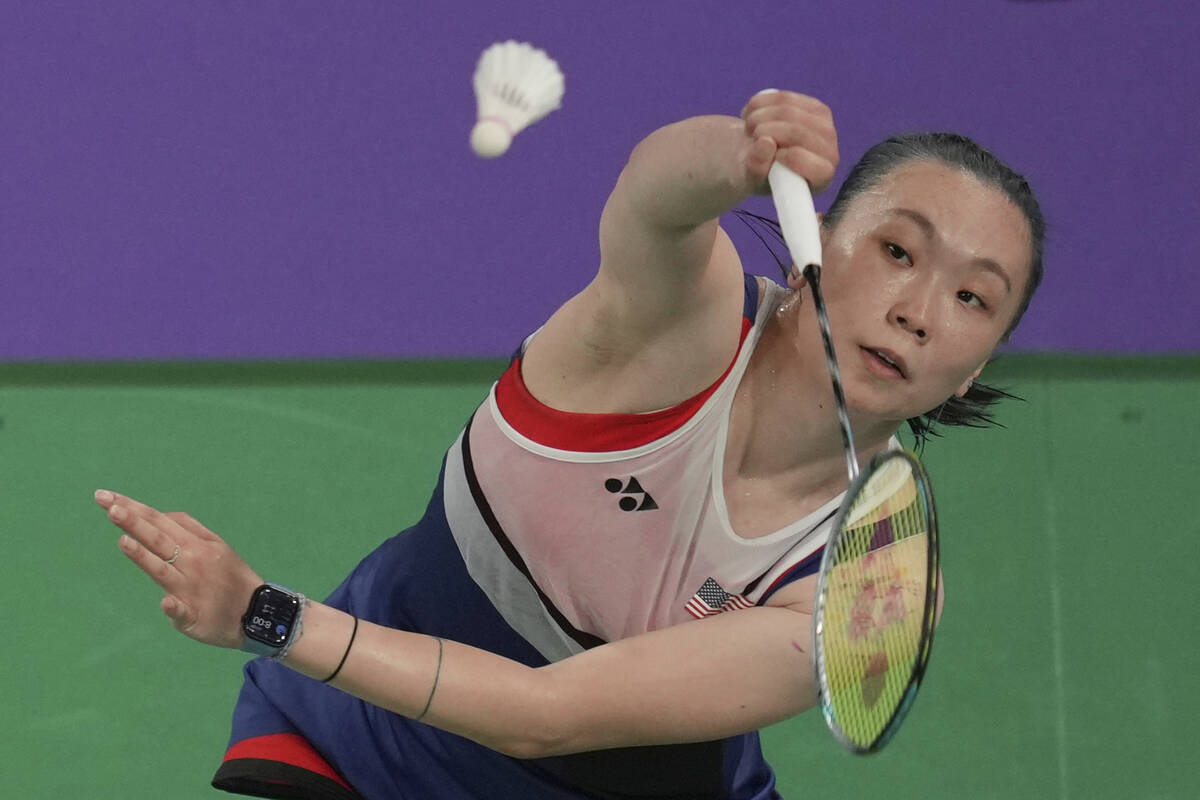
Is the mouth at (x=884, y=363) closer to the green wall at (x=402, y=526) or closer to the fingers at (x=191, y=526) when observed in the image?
the fingers at (x=191, y=526)

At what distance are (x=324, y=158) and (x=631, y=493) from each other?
1437mm

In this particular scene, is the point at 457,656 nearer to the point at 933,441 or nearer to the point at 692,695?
the point at 692,695

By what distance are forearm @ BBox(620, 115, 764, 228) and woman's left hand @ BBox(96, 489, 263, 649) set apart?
0.40 m

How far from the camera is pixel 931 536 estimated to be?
125 centimetres

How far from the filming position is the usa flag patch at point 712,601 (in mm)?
1471

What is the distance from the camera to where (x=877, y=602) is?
53.6 inches

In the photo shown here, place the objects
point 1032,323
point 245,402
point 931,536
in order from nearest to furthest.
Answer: point 931,536, point 245,402, point 1032,323

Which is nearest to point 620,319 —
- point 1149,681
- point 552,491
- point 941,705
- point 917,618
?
point 552,491

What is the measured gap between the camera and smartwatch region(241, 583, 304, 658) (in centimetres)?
125

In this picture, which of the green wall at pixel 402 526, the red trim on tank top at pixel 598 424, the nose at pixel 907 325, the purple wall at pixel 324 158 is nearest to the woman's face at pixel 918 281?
the nose at pixel 907 325

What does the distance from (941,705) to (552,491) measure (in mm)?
1087

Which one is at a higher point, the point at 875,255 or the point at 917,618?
the point at 875,255

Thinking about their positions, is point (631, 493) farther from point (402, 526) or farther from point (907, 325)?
point (402, 526)

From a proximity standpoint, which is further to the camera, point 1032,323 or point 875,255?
point 1032,323
